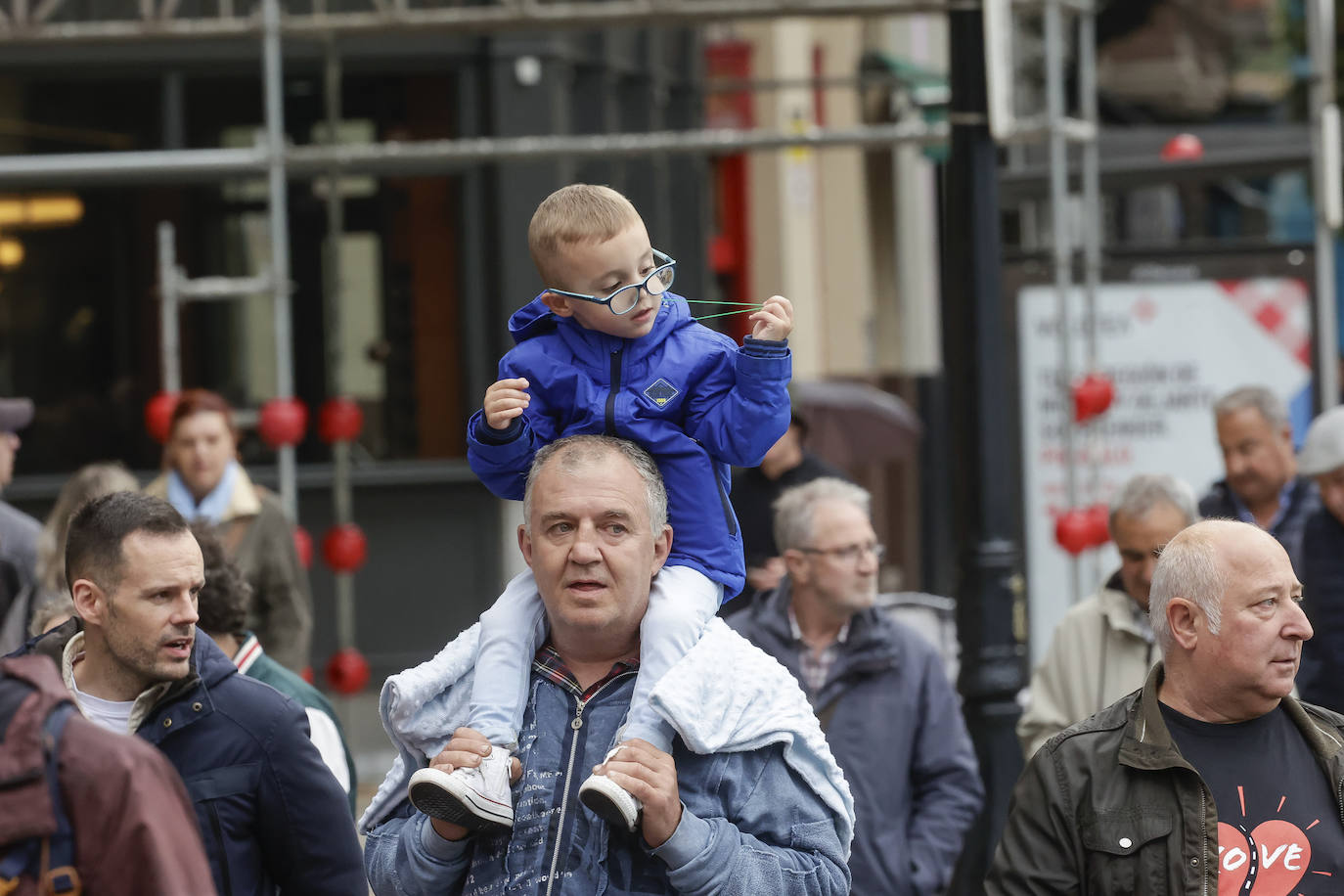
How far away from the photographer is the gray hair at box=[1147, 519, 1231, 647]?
437 cm

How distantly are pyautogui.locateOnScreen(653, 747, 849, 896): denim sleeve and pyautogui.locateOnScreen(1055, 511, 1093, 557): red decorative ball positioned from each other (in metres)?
5.57

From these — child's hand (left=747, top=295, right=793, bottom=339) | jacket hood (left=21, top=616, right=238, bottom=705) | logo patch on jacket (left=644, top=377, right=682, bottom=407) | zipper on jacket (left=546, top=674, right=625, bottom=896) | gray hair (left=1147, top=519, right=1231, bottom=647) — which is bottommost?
zipper on jacket (left=546, top=674, right=625, bottom=896)

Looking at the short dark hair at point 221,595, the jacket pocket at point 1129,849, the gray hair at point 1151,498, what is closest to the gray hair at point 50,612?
the short dark hair at point 221,595

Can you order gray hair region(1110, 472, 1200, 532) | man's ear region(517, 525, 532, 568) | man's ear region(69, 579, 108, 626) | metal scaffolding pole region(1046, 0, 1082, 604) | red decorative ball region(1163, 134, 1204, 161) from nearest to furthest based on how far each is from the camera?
man's ear region(517, 525, 532, 568) → man's ear region(69, 579, 108, 626) → gray hair region(1110, 472, 1200, 532) → metal scaffolding pole region(1046, 0, 1082, 604) → red decorative ball region(1163, 134, 1204, 161)

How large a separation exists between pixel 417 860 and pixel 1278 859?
1.71 metres

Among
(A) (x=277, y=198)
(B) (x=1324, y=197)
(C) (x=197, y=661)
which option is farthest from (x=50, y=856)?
(B) (x=1324, y=197)

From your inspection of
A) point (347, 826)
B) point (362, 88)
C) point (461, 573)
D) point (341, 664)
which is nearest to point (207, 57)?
point (362, 88)

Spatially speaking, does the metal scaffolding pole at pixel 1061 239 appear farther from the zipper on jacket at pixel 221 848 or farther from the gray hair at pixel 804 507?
the zipper on jacket at pixel 221 848

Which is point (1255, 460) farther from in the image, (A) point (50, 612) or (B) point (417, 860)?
(B) point (417, 860)

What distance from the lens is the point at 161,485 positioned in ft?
27.6

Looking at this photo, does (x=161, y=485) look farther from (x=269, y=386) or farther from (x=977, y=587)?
(x=269, y=386)

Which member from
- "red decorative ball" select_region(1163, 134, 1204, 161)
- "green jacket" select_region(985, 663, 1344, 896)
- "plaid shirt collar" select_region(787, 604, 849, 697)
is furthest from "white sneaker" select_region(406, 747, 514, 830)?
"red decorative ball" select_region(1163, 134, 1204, 161)

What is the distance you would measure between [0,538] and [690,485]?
436 cm

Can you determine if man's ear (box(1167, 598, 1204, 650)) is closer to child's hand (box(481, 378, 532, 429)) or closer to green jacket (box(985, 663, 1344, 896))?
green jacket (box(985, 663, 1344, 896))
